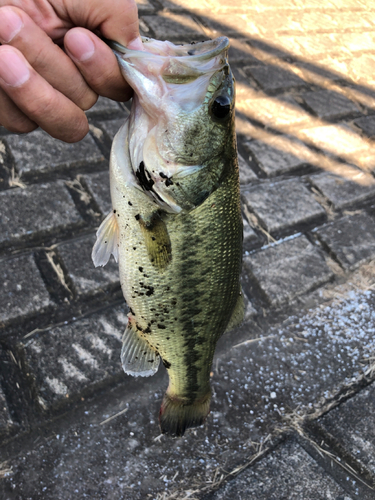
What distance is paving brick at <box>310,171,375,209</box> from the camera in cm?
362

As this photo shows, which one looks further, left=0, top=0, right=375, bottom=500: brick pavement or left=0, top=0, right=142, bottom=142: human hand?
left=0, top=0, right=375, bottom=500: brick pavement

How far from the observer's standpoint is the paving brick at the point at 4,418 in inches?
80.1

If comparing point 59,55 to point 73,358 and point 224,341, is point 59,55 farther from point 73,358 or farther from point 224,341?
point 224,341

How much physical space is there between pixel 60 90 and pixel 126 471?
174 cm

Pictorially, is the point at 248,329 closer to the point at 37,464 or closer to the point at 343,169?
the point at 37,464

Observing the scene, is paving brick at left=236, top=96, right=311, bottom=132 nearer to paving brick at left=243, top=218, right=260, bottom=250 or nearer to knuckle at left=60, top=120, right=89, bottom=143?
paving brick at left=243, top=218, right=260, bottom=250

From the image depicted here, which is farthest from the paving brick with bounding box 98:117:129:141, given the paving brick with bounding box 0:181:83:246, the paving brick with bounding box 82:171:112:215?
the paving brick with bounding box 0:181:83:246

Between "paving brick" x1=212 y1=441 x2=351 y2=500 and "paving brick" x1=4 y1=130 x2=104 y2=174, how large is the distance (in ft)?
7.30

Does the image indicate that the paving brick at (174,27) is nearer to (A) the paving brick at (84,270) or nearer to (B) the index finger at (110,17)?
(A) the paving brick at (84,270)

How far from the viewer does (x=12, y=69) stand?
1.25 metres

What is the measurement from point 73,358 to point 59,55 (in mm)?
1556

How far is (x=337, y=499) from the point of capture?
83.4 inches

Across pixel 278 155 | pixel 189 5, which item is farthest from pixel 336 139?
pixel 189 5

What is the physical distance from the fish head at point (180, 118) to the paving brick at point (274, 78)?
3.06 meters
